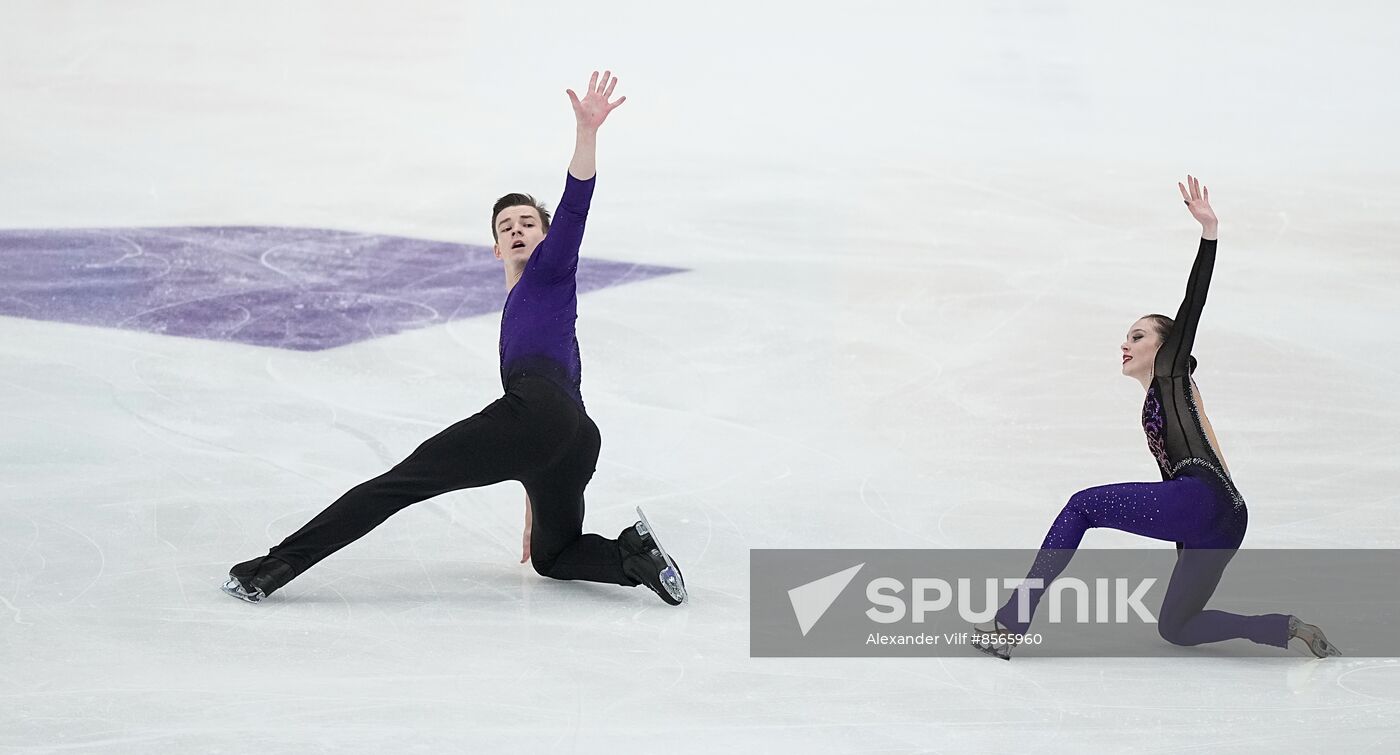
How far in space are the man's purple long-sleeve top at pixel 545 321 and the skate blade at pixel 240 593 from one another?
0.80m

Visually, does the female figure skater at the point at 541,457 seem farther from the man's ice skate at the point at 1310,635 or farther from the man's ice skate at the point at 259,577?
the man's ice skate at the point at 1310,635

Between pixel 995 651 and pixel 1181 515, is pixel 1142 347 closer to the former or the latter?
pixel 1181 515

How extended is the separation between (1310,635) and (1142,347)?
78cm

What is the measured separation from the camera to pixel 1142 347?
3.97m

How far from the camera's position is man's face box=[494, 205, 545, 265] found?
14.3ft

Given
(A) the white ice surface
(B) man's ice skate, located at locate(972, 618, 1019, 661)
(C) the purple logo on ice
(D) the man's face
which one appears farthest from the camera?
(C) the purple logo on ice

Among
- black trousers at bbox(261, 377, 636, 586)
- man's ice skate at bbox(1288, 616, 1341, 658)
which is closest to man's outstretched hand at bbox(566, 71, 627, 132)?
black trousers at bbox(261, 377, 636, 586)

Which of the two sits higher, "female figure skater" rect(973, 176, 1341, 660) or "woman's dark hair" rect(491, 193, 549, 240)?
"woman's dark hair" rect(491, 193, 549, 240)

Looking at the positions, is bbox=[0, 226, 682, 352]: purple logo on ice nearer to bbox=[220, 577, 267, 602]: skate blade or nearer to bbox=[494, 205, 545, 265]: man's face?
bbox=[494, 205, 545, 265]: man's face

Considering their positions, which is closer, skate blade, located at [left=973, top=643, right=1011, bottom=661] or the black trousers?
skate blade, located at [left=973, top=643, right=1011, bottom=661]

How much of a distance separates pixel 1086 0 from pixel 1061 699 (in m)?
10.3

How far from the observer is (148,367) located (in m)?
5.98

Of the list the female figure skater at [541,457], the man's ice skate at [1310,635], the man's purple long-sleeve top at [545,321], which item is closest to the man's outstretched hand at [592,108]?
the female figure skater at [541,457]

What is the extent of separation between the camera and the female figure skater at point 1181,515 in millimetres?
3752
